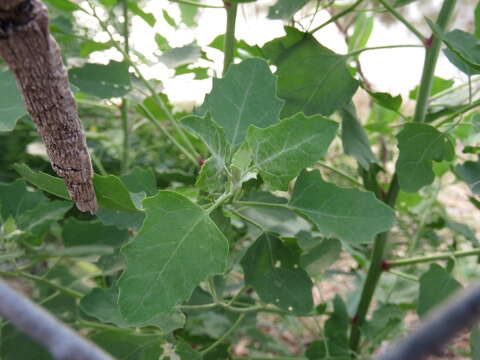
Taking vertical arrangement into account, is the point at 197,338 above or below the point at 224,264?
below

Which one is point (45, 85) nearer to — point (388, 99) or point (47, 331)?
point (47, 331)

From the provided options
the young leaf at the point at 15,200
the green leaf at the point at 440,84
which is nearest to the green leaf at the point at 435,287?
the green leaf at the point at 440,84

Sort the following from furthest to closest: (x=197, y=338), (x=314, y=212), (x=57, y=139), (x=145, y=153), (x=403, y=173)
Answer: (x=145, y=153), (x=197, y=338), (x=403, y=173), (x=314, y=212), (x=57, y=139)

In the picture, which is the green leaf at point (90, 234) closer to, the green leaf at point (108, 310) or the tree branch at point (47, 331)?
the green leaf at point (108, 310)

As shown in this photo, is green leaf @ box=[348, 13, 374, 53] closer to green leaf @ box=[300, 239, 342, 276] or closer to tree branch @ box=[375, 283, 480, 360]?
green leaf @ box=[300, 239, 342, 276]

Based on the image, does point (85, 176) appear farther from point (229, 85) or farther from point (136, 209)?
point (229, 85)

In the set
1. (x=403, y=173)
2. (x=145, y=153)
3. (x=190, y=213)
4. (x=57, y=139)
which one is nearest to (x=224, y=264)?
(x=190, y=213)

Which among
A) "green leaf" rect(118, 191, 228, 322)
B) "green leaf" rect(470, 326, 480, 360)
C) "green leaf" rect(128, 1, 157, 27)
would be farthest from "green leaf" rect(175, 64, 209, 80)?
"green leaf" rect(470, 326, 480, 360)
